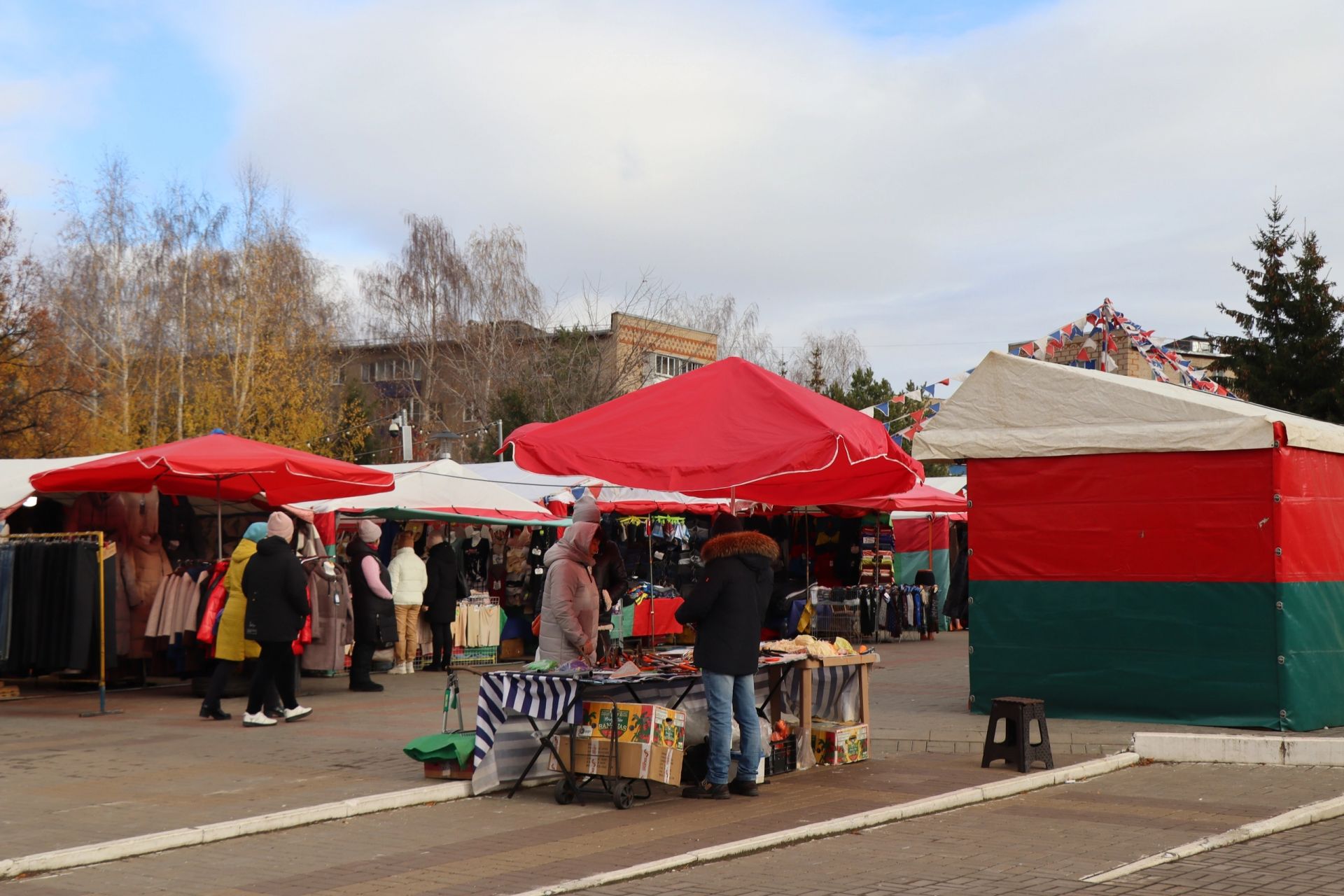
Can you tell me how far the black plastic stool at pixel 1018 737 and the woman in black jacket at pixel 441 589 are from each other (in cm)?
1021

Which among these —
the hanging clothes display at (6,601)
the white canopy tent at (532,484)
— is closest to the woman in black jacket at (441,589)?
the white canopy tent at (532,484)

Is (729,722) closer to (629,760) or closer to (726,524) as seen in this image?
(629,760)

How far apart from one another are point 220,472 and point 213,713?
102 inches

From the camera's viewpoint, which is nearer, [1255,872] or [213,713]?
[1255,872]

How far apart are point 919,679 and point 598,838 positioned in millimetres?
10911

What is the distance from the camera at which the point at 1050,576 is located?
13609 mm

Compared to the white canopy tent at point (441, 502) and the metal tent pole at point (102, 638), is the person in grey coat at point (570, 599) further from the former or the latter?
the white canopy tent at point (441, 502)

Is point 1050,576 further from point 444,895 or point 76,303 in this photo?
point 76,303

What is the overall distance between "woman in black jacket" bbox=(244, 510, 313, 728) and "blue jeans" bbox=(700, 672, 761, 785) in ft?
18.0

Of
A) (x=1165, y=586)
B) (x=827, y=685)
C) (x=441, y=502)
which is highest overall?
(x=441, y=502)

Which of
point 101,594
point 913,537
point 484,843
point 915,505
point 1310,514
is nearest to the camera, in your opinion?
point 484,843

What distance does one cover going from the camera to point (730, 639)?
9414mm

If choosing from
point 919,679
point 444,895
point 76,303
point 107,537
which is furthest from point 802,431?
point 76,303

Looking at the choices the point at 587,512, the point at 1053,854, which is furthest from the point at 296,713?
the point at 1053,854
